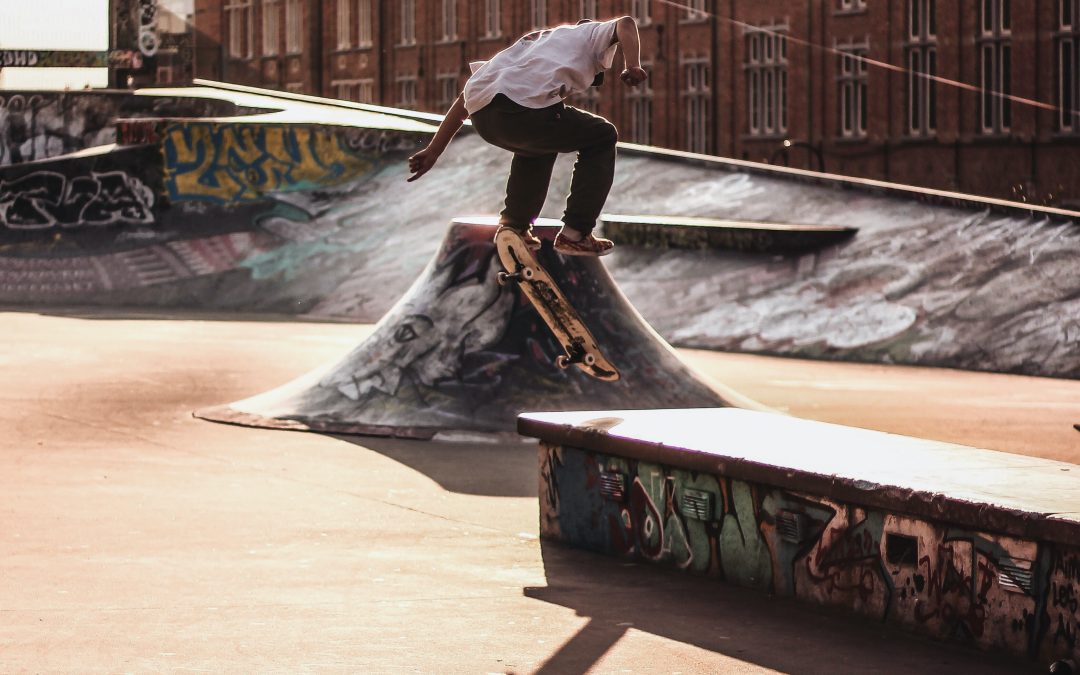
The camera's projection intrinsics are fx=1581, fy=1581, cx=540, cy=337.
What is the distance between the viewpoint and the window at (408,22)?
5722cm

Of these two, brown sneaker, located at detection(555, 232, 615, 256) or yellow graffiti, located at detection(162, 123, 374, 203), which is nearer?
brown sneaker, located at detection(555, 232, 615, 256)

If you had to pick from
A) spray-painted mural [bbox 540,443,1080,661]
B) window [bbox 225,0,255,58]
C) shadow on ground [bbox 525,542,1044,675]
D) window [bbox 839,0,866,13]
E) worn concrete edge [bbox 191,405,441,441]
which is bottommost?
worn concrete edge [bbox 191,405,441,441]

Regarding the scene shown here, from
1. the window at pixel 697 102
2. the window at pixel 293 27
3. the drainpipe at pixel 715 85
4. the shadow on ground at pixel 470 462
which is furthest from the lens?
the window at pixel 293 27

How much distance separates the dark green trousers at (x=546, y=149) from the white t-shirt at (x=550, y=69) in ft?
0.16

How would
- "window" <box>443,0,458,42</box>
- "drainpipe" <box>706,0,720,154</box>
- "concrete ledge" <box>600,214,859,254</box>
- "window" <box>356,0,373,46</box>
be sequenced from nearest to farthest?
"concrete ledge" <box>600,214,859,254</box> < "drainpipe" <box>706,0,720,154</box> < "window" <box>443,0,458,42</box> < "window" <box>356,0,373,46</box>

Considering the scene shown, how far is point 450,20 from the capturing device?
2202 inches

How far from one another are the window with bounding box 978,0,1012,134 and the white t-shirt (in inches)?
1382

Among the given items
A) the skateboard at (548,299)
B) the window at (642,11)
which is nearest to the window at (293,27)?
the window at (642,11)

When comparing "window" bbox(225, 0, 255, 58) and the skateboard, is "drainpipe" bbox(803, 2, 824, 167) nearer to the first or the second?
"window" bbox(225, 0, 255, 58)

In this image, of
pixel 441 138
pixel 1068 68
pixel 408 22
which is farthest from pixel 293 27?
pixel 441 138

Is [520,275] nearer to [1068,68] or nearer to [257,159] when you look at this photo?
[257,159]

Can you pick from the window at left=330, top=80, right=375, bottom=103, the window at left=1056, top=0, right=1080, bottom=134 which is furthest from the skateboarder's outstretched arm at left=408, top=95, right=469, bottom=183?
the window at left=330, top=80, right=375, bottom=103

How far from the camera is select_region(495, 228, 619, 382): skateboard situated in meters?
8.22

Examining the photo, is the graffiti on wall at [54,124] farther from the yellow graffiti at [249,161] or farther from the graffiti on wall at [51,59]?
the yellow graffiti at [249,161]
